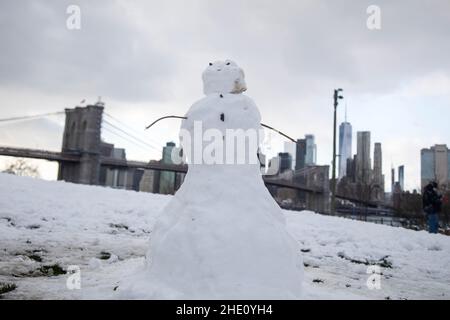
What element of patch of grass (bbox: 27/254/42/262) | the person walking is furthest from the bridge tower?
patch of grass (bbox: 27/254/42/262)

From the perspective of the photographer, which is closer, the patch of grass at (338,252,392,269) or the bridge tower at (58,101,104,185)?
the patch of grass at (338,252,392,269)

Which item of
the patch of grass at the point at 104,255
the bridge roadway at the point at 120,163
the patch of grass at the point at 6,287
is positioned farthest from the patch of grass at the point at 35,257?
the bridge roadway at the point at 120,163

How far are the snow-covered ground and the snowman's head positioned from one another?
101 inches

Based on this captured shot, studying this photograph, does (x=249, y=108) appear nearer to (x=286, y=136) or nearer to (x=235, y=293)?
(x=286, y=136)

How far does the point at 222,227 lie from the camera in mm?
3713

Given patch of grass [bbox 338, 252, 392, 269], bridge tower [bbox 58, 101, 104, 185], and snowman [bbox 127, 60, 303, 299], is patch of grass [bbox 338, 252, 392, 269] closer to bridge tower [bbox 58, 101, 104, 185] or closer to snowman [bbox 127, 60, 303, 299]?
snowman [bbox 127, 60, 303, 299]

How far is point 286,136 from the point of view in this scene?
4.65 m

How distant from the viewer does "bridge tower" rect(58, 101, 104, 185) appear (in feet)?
182

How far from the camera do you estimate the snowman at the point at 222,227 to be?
11.5 ft

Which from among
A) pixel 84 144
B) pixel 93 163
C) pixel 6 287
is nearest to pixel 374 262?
pixel 6 287

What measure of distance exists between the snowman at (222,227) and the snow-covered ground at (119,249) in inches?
19.9

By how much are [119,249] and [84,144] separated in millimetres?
59494

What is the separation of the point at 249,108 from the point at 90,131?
62.4 m
